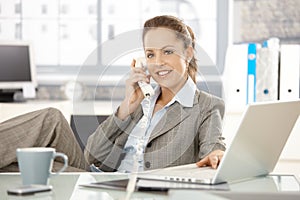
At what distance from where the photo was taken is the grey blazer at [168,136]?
1854 millimetres

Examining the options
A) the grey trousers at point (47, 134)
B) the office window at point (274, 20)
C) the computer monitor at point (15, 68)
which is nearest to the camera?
the grey trousers at point (47, 134)

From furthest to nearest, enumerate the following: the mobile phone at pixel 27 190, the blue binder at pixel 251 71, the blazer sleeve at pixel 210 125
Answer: the blue binder at pixel 251 71
the blazer sleeve at pixel 210 125
the mobile phone at pixel 27 190

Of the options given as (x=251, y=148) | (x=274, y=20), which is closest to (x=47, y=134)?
(x=251, y=148)

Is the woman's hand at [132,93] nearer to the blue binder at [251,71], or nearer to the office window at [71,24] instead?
the blue binder at [251,71]

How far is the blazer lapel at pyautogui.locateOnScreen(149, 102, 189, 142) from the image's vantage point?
186cm

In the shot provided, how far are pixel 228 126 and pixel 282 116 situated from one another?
6.12ft

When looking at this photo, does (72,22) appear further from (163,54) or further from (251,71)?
(163,54)

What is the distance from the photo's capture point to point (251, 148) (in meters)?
1.56

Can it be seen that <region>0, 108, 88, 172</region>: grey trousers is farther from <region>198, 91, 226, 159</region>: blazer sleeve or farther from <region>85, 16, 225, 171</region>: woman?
<region>198, 91, 226, 159</region>: blazer sleeve

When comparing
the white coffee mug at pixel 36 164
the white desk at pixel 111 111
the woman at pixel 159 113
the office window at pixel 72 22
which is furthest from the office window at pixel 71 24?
the white coffee mug at pixel 36 164

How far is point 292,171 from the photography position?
11.1 ft

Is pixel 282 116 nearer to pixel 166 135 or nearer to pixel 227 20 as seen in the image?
pixel 166 135

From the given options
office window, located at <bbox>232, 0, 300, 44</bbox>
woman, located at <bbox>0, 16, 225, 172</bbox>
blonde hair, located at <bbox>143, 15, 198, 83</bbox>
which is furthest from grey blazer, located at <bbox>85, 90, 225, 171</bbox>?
office window, located at <bbox>232, 0, 300, 44</bbox>

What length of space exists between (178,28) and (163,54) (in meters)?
0.12
